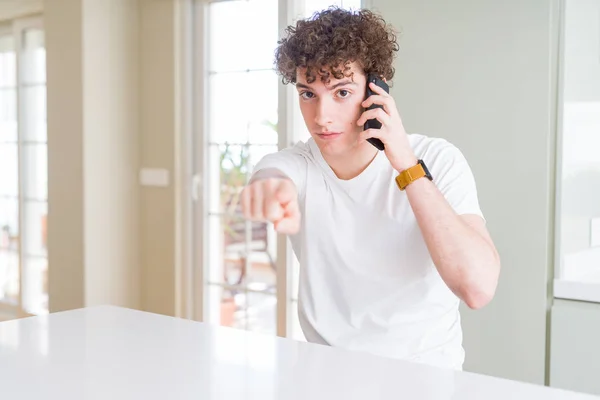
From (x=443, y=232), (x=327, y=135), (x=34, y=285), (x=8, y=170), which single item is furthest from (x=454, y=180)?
(x=8, y=170)

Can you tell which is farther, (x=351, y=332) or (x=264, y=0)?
(x=264, y=0)

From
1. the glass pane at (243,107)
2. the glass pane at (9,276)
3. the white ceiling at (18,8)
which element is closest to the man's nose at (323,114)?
the glass pane at (243,107)

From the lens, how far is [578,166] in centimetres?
257

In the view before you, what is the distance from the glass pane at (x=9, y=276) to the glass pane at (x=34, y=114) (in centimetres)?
95

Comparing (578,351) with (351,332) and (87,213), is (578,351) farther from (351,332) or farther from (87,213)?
(87,213)

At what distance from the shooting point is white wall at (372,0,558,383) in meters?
2.63

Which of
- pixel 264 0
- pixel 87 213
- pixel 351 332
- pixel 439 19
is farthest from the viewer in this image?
pixel 87 213

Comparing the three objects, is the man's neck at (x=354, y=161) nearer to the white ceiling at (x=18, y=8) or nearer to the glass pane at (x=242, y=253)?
the glass pane at (x=242, y=253)

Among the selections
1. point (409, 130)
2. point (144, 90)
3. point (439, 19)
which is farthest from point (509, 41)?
point (144, 90)

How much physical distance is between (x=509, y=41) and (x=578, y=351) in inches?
46.9

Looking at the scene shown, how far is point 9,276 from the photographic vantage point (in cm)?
523

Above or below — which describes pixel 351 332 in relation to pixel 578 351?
above

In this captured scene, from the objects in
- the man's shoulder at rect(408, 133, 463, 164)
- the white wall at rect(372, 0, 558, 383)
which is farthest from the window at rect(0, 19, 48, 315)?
the man's shoulder at rect(408, 133, 463, 164)

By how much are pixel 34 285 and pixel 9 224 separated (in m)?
0.60
